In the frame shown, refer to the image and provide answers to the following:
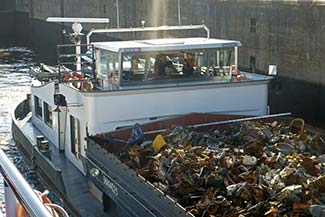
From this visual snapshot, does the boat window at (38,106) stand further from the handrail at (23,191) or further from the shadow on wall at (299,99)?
the handrail at (23,191)

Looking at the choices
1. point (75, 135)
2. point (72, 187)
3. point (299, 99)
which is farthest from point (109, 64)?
point (299, 99)

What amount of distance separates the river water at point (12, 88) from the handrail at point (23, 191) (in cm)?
467

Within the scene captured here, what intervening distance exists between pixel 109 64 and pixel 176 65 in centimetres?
111

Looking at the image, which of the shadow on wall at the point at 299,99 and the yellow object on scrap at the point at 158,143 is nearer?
the yellow object on scrap at the point at 158,143

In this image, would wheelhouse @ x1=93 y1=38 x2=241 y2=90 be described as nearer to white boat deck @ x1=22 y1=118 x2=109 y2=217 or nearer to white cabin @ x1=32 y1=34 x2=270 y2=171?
white cabin @ x1=32 y1=34 x2=270 y2=171

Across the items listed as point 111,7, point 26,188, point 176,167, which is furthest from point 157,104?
point 111,7

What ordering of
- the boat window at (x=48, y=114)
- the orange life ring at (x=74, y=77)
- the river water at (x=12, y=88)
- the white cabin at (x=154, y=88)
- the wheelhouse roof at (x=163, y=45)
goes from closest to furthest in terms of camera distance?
the white cabin at (x=154, y=88) → the wheelhouse roof at (x=163, y=45) → the orange life ring at (x=74, y=77) → the boat window at (x=48, y=114) → the river water at (x=12, y=88)

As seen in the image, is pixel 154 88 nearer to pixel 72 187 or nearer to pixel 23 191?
pixel 72 187

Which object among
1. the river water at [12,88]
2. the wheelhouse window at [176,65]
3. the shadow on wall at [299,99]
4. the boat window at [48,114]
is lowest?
the river water at [12,88]

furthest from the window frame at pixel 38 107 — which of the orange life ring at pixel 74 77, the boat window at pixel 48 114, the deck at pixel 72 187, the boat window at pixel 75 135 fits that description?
the boat window at pixel 75 135

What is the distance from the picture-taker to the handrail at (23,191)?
81.2 inches

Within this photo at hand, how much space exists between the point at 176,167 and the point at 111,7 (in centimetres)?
3009

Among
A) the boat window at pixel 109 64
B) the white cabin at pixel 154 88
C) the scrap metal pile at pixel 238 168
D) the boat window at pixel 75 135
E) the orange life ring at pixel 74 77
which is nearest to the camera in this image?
the scrap metal pile at pixel 238 168

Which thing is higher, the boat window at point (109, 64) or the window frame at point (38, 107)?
the boat window at point (109, 64)
